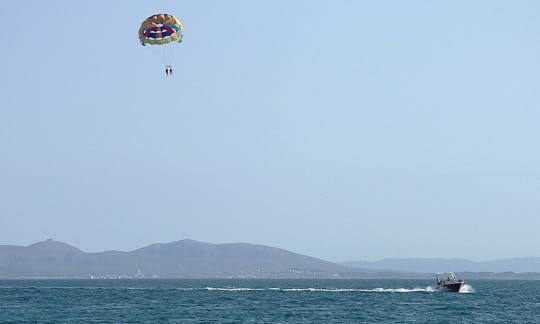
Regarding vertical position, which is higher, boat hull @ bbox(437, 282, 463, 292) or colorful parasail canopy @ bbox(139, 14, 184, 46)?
colorful parasail canopy @ bbox(139, 14, 184, 46)

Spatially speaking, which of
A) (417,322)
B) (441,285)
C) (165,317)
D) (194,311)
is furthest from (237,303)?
(441,285)

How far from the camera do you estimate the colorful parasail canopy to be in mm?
109375

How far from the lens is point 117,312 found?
117m

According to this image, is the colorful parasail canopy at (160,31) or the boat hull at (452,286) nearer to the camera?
the colorful parasail canopy at (160,31)

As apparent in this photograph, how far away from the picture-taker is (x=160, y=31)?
10962cm

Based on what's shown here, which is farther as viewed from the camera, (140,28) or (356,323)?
(140,28)

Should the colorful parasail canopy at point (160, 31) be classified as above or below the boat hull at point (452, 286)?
above

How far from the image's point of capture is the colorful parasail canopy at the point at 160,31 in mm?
109375

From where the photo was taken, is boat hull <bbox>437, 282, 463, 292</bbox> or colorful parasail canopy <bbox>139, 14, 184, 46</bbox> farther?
boat hull <bbox>437, 282, 463, 292</bbox>

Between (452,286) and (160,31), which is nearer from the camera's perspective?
(160,31)

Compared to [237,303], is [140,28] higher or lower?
higher

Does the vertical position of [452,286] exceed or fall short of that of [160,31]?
it falls short

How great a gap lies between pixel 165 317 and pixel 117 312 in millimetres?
12289

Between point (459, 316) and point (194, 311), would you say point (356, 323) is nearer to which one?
point (459, 316)
